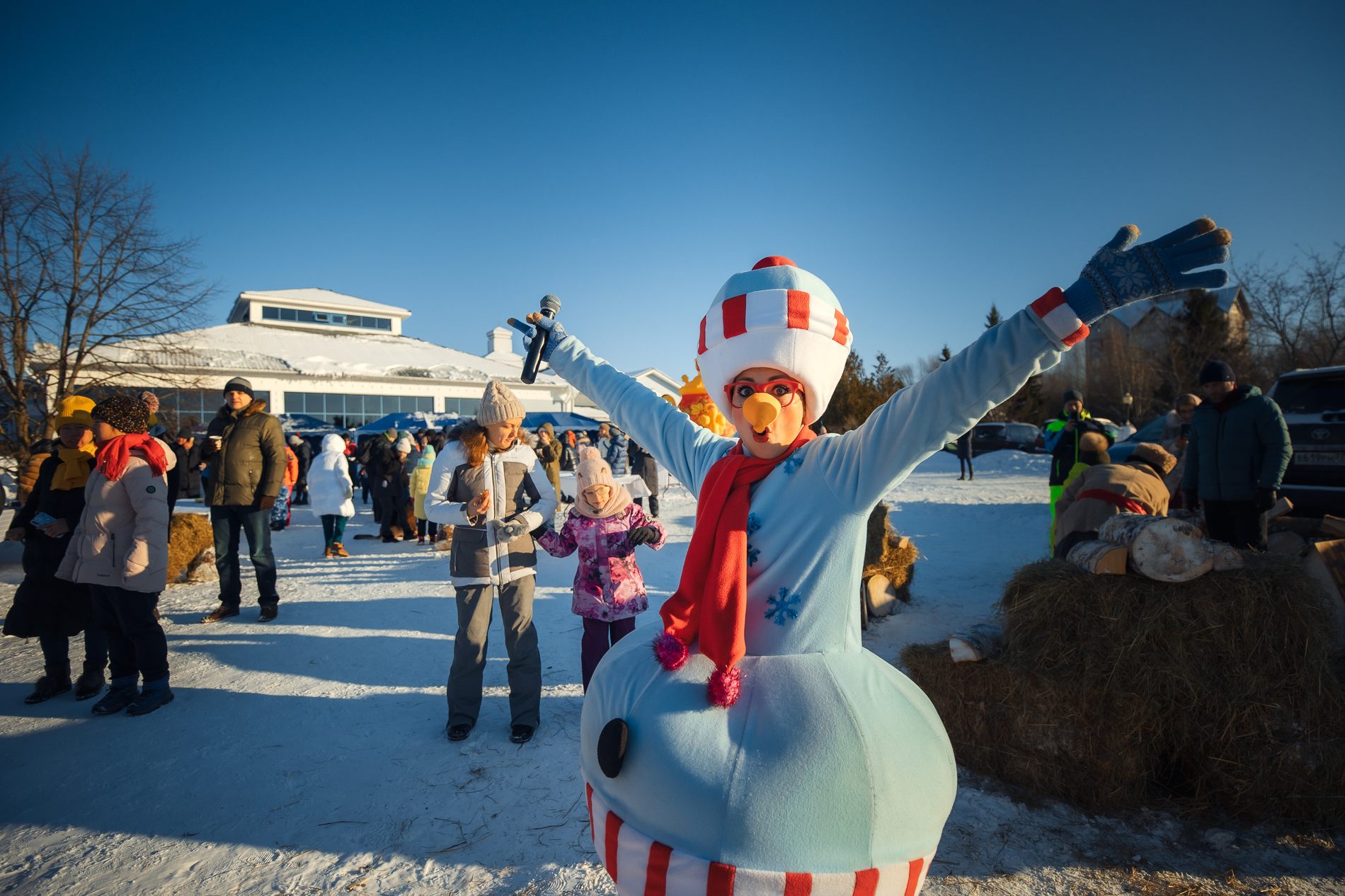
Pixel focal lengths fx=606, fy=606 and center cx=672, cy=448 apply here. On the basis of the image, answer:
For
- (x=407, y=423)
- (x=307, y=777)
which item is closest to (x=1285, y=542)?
(x=307, y=777)

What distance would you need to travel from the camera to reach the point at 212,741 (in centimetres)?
352

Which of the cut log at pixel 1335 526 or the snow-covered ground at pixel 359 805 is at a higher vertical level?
the cut log at pixel 1335 526

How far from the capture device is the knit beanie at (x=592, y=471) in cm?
377

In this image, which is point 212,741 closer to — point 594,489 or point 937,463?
point 594,489

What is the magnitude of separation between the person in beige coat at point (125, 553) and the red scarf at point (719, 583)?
12.6ft

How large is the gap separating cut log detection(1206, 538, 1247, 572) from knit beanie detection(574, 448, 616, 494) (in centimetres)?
313

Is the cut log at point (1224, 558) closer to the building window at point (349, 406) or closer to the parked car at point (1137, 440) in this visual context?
the parked car at point (1137, 440)

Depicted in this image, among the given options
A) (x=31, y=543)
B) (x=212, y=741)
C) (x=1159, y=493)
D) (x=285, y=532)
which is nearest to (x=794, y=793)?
(x=212, y=741)

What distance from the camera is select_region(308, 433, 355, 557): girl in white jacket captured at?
837cm

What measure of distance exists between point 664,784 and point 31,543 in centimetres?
497

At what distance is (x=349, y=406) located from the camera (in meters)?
27.6

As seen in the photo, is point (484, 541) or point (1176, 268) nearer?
point (1176, 268)

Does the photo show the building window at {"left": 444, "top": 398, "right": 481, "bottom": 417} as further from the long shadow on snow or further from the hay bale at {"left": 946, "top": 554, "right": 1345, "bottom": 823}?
the hay bale at {"left": 946, "top": 554, "right": 1345, "bottom": 823}

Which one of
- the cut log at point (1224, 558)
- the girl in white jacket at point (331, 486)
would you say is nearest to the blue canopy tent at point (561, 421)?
the girl in white jacket at point (331, 486)
